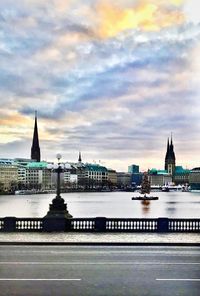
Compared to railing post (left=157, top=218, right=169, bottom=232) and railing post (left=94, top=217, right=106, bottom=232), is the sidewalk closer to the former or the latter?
railing post (left=157, top=218, right=169, bottom=232)

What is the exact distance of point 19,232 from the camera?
31.8 meters

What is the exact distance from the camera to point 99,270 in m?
18.5

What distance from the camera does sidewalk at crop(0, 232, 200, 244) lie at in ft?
90.5

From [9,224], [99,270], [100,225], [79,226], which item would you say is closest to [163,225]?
[100,225]

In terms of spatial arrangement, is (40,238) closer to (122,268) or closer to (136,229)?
(136,229)

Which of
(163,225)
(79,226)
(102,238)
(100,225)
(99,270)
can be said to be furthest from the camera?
(79,226)

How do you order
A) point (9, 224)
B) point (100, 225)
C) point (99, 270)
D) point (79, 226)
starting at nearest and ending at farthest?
point (99, 270) < point (9, 224) < point (100, 225) < point (79, 226)

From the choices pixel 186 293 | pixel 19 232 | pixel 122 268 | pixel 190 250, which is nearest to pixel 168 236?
pixel 190 250

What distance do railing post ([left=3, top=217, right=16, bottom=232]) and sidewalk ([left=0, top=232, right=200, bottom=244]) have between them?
4.86 feet

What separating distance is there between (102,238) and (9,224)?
6.13 m

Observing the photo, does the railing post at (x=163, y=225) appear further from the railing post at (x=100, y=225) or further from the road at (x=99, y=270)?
the road at (x=99, y=270)

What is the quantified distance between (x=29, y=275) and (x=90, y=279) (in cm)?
195

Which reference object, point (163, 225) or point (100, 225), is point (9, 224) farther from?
point (163, 225)

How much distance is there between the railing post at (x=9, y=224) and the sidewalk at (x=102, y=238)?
4.86 feet
